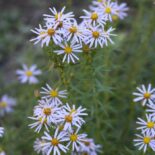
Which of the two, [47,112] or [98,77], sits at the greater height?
[98,77]

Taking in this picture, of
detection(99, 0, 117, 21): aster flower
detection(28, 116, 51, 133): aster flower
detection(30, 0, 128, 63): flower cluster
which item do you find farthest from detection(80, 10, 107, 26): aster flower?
detection(28, 116, 51, 133): aster flower


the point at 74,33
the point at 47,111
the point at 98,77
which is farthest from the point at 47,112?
the point at 98,77

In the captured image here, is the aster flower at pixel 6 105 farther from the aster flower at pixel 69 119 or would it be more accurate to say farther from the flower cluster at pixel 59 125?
the aster flower at pixel 69 119

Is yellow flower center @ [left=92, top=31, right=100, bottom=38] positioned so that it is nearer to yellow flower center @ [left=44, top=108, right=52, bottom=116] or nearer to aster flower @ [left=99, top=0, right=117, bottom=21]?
aster flower @ [left=99, top=0, right=117, bottom=21]

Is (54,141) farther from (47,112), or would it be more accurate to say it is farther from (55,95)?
(55,95)

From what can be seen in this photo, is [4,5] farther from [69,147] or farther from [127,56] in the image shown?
[69,147]

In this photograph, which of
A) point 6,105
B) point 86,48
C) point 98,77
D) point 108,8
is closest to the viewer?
point 86,48

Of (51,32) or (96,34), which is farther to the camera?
(96,34)

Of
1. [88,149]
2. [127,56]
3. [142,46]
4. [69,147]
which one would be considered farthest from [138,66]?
[69,147]
